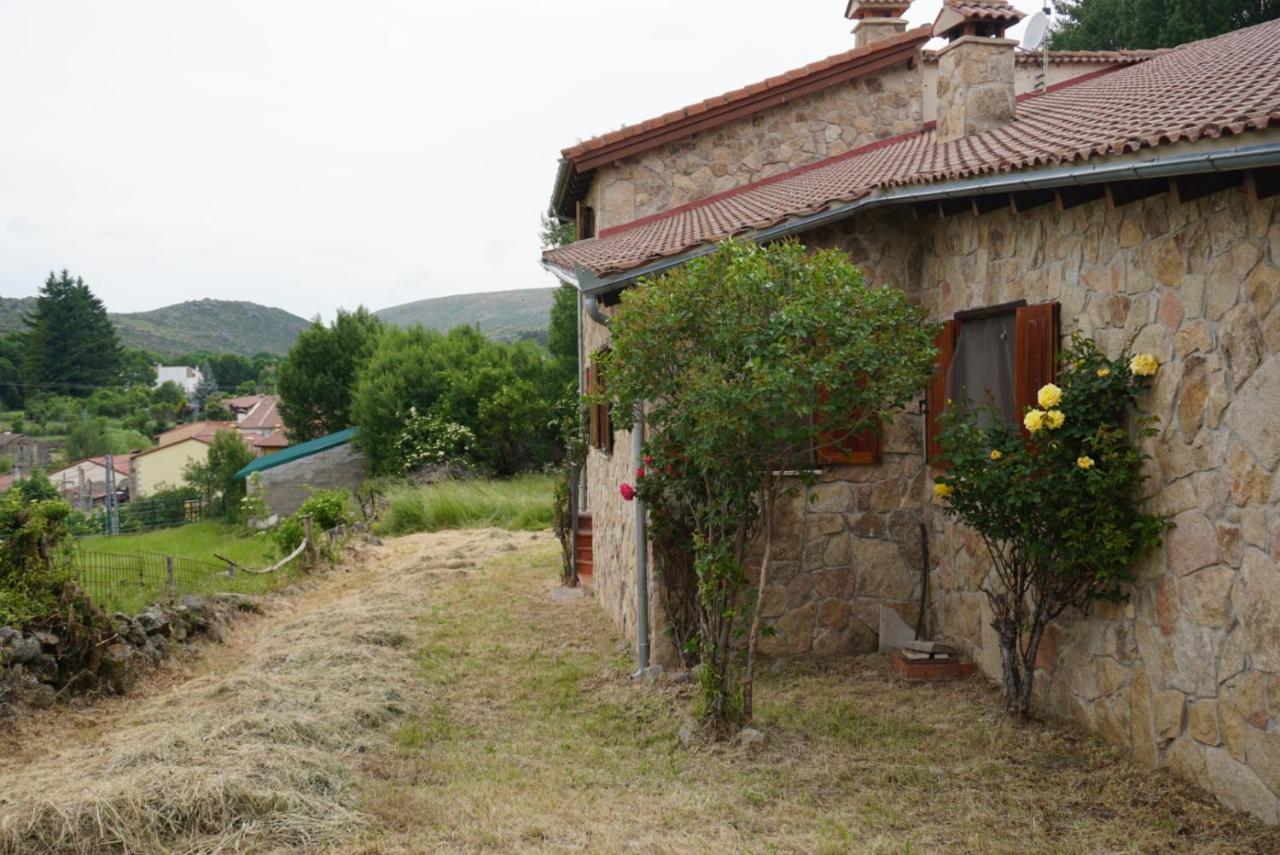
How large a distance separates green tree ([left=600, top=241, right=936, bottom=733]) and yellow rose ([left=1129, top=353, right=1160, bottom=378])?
1118 mm

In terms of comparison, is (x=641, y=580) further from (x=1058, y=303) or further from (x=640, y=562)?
(x=1058, y=303)

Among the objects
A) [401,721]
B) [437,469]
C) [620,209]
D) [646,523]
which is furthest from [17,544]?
[437,469]

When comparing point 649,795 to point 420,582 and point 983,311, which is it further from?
point 420,582

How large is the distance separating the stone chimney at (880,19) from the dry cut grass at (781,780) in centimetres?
931

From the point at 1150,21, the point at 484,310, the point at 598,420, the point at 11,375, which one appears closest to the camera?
the point at 598,420

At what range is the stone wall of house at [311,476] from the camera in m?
28.2

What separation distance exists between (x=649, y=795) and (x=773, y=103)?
8.77 m

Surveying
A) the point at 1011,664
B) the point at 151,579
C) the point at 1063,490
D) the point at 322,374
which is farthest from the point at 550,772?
the point at 322,374

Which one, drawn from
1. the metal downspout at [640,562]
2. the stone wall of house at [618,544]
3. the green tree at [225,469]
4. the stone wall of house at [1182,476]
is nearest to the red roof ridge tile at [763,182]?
the stone wall of house at [618,544]

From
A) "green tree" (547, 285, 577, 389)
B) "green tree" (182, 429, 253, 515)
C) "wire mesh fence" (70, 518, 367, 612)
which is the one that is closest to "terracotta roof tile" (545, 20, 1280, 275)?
"wire mesh fence" (70, 518, 367, 612)

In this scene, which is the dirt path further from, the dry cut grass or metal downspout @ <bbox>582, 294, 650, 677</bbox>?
metal downspout @ <bbox>582, 294, 650, 677</bbox>

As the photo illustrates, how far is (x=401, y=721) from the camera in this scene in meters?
6.79

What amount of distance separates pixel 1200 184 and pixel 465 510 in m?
17.2

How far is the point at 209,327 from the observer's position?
370ft
